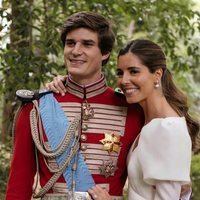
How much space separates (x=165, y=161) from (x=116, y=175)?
0.29 metres

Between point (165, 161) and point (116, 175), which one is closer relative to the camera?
point (165, 161)

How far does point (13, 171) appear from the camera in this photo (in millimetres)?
2842

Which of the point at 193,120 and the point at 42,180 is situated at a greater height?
the point at 193,120

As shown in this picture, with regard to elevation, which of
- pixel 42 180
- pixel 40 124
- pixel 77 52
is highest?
pixel 77 52

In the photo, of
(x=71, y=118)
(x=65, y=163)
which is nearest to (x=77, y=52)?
(x=71, y=118)

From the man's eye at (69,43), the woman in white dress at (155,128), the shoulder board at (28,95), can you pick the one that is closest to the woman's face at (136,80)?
the woman in white dress at (155,128)

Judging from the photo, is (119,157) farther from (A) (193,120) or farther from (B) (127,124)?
(A) (193,120)

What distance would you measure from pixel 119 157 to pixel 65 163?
253mm

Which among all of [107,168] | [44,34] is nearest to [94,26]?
[107,168]

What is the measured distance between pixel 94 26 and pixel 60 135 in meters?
0.49

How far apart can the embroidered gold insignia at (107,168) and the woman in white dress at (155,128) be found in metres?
0.08

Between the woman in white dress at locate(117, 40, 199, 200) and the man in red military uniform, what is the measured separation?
93 mm

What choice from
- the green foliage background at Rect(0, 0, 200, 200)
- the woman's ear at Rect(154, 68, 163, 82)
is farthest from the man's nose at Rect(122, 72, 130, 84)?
the green foliage background at Rect(0, 0, 200, 200)

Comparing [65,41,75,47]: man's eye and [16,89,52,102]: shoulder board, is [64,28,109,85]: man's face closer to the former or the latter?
[65,41,75,47]: man's eye
